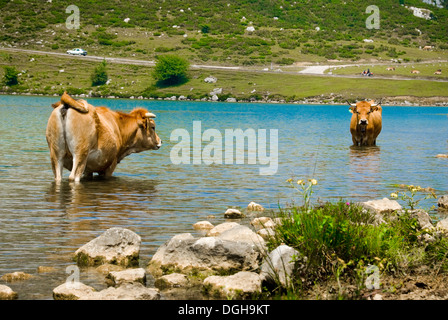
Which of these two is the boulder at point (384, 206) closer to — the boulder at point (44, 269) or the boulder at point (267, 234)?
the boulder at point (267, 234)

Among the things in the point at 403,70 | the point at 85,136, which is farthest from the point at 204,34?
the point at 85,136

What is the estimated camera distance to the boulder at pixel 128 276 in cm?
732

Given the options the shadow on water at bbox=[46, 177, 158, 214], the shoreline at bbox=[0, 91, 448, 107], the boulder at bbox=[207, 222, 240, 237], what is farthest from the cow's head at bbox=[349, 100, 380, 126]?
the shoreline at bbox=[0, 91, 448, 107]

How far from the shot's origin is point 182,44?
482ft

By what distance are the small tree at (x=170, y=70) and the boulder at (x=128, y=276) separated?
10695cm

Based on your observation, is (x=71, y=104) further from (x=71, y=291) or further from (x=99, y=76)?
(x=99, y=76)

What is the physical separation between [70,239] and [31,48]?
135071mm

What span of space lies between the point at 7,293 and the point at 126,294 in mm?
1347

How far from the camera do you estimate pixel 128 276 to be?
7367 millimetres

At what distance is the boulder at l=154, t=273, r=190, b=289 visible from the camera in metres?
7.51

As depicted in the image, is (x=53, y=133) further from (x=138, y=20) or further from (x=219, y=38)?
(x=138, y=20)

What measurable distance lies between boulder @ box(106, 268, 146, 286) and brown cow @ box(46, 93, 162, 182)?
711 cm

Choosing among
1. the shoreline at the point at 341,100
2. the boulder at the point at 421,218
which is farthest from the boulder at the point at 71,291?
the shoreline at the point at 341,100
